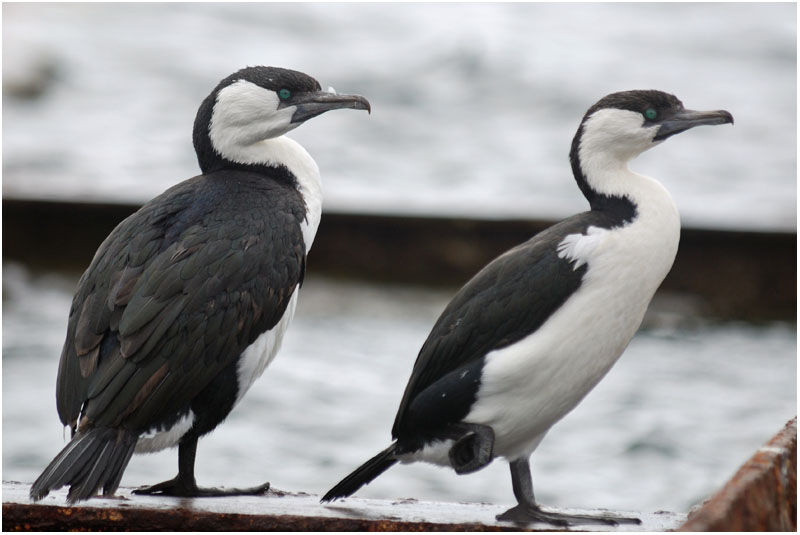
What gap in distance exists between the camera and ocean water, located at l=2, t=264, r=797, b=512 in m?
6.46

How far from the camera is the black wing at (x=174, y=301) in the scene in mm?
3322

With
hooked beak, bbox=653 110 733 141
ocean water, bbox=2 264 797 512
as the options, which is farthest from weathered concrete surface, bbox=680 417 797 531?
ocean water, bbox=2 264 797 512

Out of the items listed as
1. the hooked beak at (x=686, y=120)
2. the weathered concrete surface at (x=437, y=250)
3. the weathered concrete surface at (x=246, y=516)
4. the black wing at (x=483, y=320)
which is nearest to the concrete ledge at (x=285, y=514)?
the weathered concrete surface at (x=246, y=516)

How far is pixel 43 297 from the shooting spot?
329 inches

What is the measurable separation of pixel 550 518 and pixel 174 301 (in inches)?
41.0

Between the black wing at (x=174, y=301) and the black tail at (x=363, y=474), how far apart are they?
0.41 meters

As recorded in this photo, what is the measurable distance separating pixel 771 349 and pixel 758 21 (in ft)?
22.8

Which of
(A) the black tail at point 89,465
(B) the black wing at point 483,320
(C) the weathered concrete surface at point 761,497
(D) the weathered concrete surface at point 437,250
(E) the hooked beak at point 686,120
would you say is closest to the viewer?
(C) the weathered concrete surface at point 761,497

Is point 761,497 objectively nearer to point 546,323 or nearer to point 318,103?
point 546,323

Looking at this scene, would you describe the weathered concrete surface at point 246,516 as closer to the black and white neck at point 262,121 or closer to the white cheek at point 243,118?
the black and white neck at point 262,121

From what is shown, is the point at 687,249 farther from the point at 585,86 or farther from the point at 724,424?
the point at 585,86

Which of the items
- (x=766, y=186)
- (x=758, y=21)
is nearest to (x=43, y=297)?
(x=766, y=186)

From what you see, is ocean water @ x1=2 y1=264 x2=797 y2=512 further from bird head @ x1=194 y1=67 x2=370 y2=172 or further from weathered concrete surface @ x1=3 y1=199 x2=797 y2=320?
bird head @ x1=194 y1=67 x2=370 y2=172

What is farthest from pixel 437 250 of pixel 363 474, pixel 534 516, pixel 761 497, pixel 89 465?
pixel 761 497
